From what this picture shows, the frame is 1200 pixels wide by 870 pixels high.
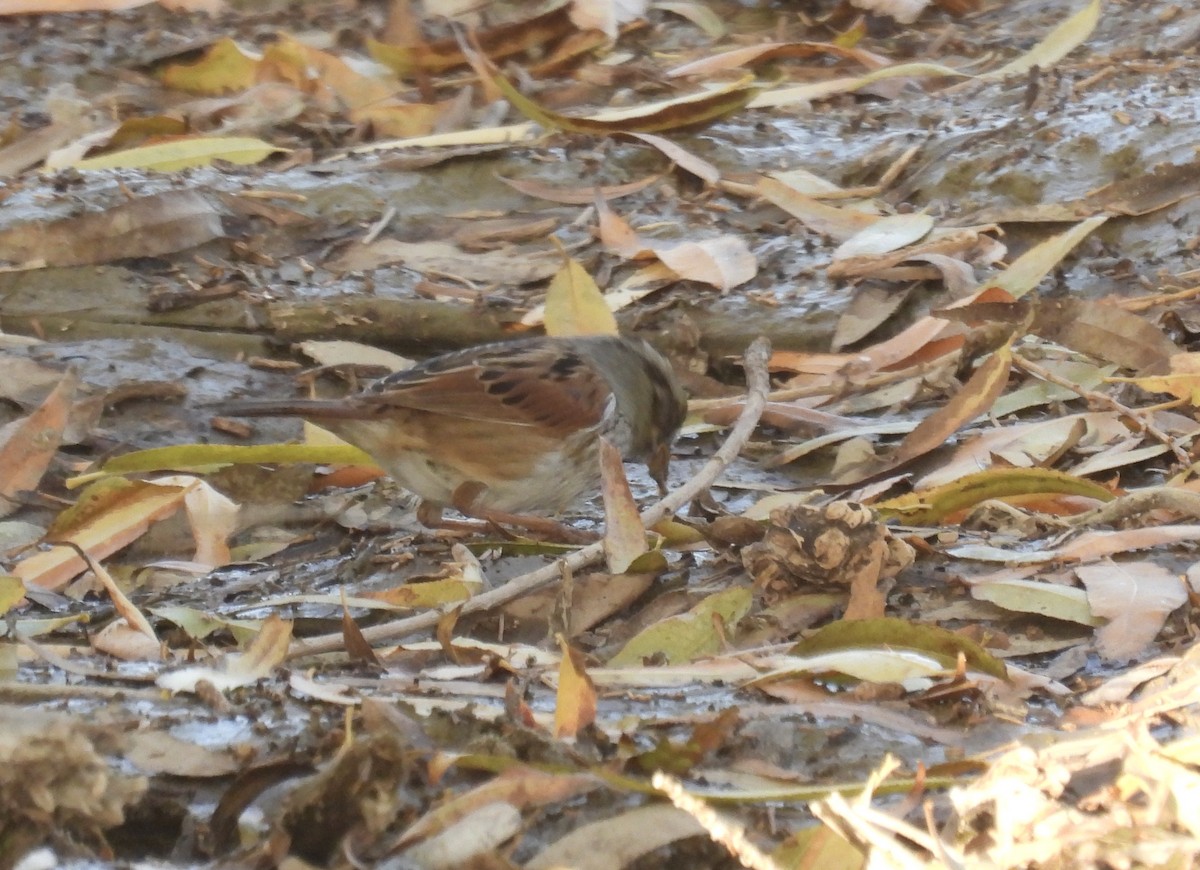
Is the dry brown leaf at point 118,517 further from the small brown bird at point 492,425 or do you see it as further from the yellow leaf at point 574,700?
the yellow leaf at point 574,700

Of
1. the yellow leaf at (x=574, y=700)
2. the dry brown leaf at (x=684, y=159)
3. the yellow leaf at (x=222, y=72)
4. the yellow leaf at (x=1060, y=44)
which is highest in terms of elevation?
the yellow leaf at (x=574, y=700)

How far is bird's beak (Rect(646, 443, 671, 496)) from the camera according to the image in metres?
4.50

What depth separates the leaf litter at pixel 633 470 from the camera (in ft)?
7.00

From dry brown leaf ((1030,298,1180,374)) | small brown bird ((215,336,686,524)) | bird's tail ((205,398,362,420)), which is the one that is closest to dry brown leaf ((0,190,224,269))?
small brown bird ((215,336,686,524))

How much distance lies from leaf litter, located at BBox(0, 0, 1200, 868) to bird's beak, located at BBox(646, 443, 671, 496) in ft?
0.46

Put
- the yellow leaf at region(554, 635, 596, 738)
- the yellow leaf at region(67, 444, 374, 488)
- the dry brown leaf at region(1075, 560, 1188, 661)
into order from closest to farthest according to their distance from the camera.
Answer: the yellow leaf at region(554, 635, 596, 738) < the dry brown leaf at region(1075, 560, 1188, 661) < the yellow leaf at region(67, 444, 374, 488)

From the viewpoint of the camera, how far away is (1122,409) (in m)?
4.25

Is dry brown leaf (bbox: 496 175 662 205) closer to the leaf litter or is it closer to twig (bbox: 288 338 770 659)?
the leaf litter

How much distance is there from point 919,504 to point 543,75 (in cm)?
454

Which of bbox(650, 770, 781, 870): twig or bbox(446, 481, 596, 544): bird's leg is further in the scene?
bbox(446, 481, 596, 544): bird's leg

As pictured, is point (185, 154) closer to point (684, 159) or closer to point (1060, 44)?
point (684, 159)

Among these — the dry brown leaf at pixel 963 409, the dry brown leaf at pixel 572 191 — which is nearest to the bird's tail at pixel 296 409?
the dry brown leaf at pixel 963 409

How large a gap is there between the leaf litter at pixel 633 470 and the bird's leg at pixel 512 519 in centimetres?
8

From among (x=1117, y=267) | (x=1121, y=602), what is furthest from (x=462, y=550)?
(x=1117, y=267)
